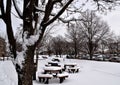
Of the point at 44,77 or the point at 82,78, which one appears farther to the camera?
the point at 82,78

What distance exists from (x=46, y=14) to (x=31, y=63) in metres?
1.36

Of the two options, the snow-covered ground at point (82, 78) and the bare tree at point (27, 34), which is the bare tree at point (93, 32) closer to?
the snow-covered ground at point (82, 78)

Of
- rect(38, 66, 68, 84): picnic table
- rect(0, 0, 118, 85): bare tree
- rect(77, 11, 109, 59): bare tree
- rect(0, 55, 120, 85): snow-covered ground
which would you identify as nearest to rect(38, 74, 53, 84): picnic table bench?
rect(38, 66, 68, 84): picnic table

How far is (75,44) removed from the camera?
169 feet

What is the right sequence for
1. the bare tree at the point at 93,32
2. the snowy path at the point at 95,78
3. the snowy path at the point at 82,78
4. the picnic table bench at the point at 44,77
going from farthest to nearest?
the bare tree at the point at 93,32
the picnic table bench at the point at 44,77
the snowy path at the point at 95,78
the snowy path at the point at 82,78

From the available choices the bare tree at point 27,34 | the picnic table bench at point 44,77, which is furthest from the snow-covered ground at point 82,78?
the bare tree at point 27,34

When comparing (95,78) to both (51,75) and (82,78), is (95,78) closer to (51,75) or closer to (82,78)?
(82,78)

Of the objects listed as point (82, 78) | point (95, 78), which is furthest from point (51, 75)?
point (95, 78)

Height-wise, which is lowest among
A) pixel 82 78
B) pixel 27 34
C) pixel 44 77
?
pixel 82 78

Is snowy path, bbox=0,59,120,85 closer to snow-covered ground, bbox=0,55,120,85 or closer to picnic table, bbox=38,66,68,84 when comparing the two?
snow-covered ground, bbox=0,55,120,85

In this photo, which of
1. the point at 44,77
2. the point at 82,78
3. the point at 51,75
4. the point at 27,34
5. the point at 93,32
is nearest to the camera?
the point at 27,34

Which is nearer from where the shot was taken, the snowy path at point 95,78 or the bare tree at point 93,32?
the snowy path at point 95,78

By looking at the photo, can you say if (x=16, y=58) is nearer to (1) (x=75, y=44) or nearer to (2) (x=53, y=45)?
(1) (x=75, y=44)

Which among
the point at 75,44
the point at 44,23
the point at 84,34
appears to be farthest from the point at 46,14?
the point at 75,44
